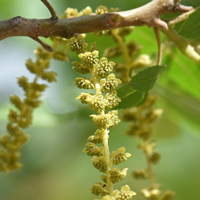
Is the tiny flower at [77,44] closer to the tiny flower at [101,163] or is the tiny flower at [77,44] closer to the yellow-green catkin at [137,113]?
the tiny flower at [101,163]

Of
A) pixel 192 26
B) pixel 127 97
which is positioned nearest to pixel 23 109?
pixel 127 97

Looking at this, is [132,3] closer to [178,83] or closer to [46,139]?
[178,83]

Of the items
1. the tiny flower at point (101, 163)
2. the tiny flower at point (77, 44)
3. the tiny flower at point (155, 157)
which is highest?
the tiny flower at point (77, 44)

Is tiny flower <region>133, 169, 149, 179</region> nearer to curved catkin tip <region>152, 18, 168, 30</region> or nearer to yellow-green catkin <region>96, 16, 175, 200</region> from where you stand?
yellow-green catkin <region>96, 16, 175, 200</region>

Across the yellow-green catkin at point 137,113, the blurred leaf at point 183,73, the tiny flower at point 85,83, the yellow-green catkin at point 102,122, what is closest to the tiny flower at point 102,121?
the yellow-green catkin at point 102,122

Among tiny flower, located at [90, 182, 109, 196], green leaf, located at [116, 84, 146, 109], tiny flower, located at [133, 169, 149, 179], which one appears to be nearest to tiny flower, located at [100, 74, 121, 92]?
tiny flower, located at [90, 182, 109, 196]

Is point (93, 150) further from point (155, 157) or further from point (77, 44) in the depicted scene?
point (155, 157)
